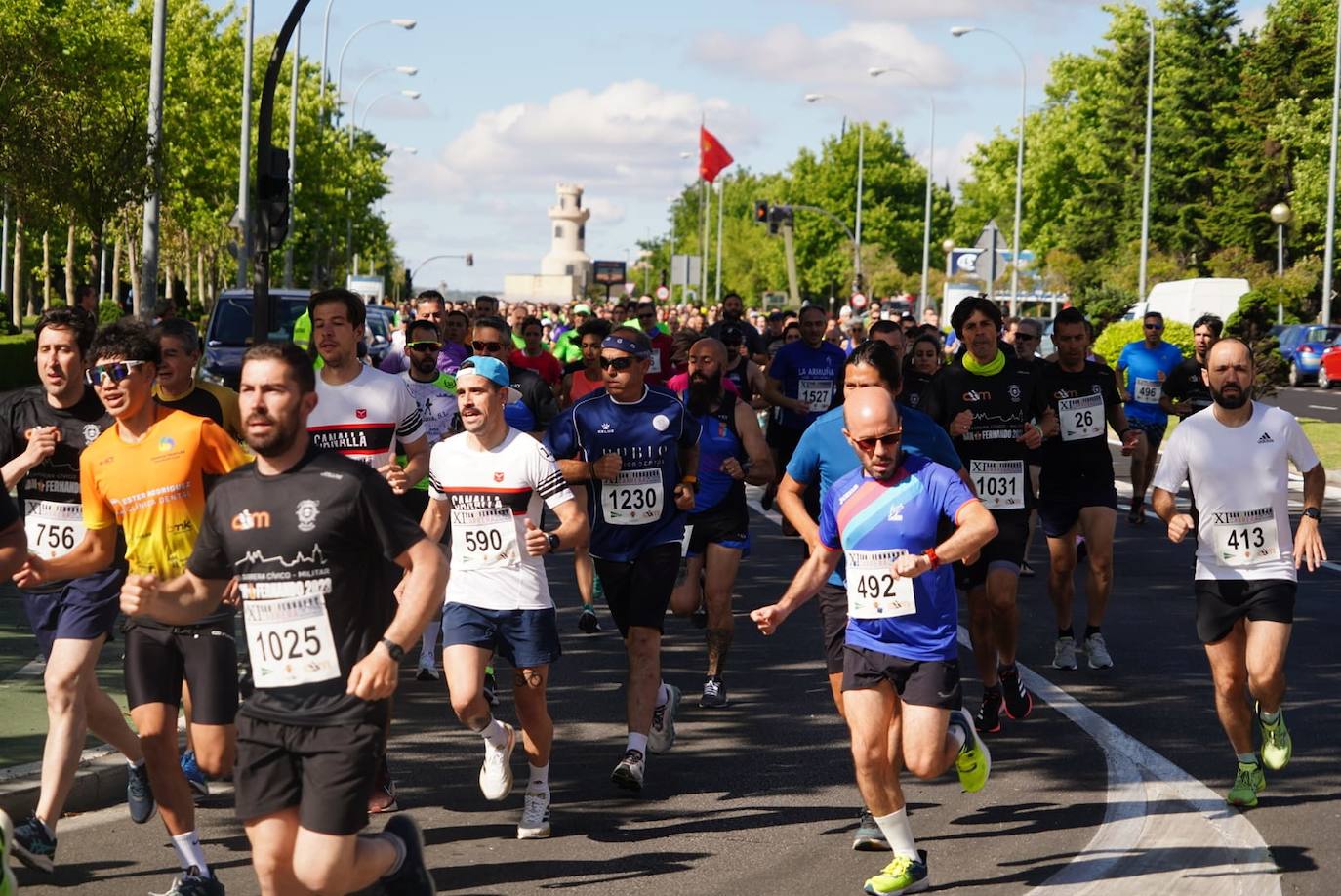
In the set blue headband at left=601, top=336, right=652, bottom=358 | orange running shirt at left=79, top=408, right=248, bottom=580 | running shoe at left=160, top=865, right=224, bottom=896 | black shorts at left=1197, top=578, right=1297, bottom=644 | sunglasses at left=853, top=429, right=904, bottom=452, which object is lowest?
running shoe at left=160, top=865, right=224, bottom=896

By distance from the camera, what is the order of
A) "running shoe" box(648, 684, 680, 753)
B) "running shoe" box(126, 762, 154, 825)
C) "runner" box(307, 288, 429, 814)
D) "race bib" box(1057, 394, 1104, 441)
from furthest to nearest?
"race bib" box(1057, 394, 1104, 441)
"running shoe" box(648, 684, 680, 753)
"runner" box(307, 288, 429, 814)
"running shoe" box(126, 762, 154, 825)

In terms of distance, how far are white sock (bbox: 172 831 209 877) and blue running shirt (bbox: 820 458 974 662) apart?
2261 millimetres

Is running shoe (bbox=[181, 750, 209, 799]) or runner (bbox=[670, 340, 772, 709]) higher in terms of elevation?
runner (bbox=[670, 340, 772, 709])

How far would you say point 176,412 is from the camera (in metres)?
6.20

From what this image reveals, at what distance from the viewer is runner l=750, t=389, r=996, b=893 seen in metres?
6.14

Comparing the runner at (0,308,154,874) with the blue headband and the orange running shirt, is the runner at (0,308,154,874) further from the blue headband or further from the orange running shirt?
the blue headband

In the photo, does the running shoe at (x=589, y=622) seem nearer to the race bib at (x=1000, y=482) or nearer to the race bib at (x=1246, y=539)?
the race bib at (x=1000, y=482)

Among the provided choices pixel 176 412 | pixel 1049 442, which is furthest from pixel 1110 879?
pixel 1049 442

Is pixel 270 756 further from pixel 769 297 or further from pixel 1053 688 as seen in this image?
pixel 769 297

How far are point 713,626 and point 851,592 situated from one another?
10.3 feet

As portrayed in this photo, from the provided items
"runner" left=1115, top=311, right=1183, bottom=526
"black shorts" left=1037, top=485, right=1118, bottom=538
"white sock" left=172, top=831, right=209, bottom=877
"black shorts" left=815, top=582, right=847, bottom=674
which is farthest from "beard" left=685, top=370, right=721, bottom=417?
"runner" left=1115, top=311, right=1183, bottom=526

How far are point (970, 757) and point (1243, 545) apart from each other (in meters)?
1.63

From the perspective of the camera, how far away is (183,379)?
711 centimetres

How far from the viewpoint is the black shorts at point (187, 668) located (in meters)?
6.05
